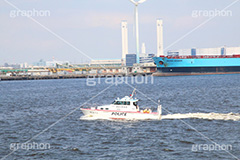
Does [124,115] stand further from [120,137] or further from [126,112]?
[120,137]

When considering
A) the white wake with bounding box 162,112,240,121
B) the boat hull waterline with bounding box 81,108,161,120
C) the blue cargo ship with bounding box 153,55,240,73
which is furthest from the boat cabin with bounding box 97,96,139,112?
the blue cargo ship with bounding box 153,55,240,73

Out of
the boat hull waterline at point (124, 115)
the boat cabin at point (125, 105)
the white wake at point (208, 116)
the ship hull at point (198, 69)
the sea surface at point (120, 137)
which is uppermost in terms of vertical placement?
the ship hull at point (198, 69)

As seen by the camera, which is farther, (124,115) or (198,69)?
(198,69)

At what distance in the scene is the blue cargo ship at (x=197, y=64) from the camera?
147875mm

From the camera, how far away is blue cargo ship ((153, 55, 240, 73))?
14788 centimetres

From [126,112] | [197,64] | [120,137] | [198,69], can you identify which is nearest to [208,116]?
[126,112]

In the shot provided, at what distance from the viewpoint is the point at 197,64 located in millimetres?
152250

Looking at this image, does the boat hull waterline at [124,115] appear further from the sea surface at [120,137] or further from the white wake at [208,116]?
the white wake at [208,116]

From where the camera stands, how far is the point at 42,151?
27688mm

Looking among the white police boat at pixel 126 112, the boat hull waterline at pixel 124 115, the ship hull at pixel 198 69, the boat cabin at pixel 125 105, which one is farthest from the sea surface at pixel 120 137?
the ship hull at pixel 198 69

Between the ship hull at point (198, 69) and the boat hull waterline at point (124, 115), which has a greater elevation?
the ship hull at point (198, 69)

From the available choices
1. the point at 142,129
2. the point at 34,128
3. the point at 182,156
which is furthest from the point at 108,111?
the point at 182,156

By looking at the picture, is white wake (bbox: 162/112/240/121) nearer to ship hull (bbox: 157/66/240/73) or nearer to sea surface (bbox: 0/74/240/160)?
sea surface (bbox: 0/74/240/160)

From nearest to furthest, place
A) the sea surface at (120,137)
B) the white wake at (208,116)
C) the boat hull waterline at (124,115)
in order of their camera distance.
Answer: the sea surface at (120,137), the boat hull waterline at (124,115), the white wake at (208,116)
